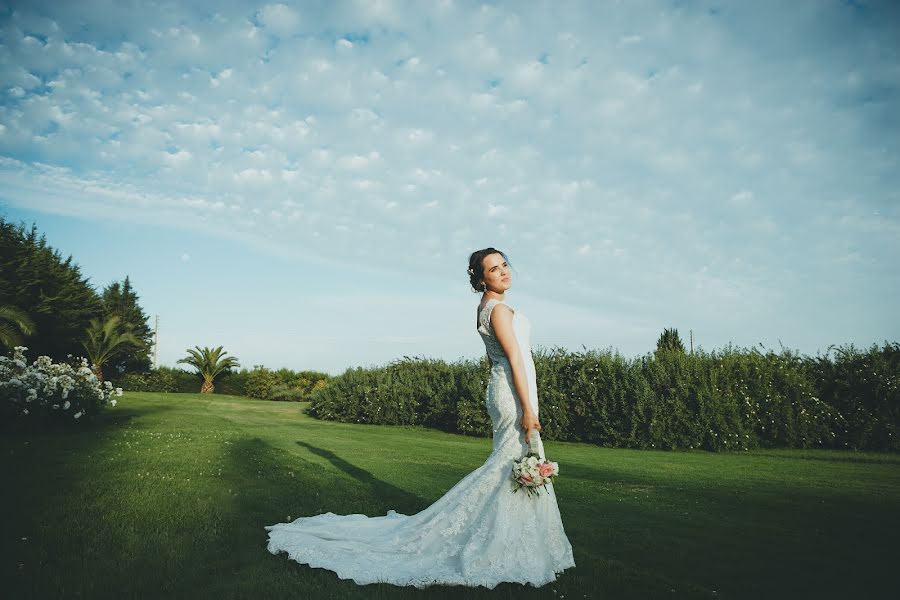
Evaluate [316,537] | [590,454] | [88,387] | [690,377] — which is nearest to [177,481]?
[316,537]

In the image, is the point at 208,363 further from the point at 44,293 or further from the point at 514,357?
the point at 514,357

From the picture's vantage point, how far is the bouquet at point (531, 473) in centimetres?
421

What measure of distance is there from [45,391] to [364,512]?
982 cm

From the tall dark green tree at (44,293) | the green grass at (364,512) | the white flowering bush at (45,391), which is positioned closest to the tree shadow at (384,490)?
the green grass at (364,512)

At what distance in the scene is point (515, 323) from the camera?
15.3 feet

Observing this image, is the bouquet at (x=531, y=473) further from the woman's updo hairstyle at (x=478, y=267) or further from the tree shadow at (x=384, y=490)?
the tree shadow at (x=384, y=490)

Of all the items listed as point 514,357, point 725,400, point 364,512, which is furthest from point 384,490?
point 725,400

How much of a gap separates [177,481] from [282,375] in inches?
1170

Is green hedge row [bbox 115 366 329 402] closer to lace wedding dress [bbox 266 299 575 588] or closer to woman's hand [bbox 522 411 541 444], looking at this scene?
lace wedding dress [bbox 266 299 575 588]

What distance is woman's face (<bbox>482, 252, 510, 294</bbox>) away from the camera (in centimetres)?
477

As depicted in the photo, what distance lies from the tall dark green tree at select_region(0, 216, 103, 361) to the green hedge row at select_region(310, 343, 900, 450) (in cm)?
2744

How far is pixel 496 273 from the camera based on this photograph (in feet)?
15.7

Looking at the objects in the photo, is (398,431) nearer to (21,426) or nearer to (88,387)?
(88,387)

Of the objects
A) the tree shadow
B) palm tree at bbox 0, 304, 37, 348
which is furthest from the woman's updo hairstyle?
palm tree at bbox 0, 304, 37, 348
